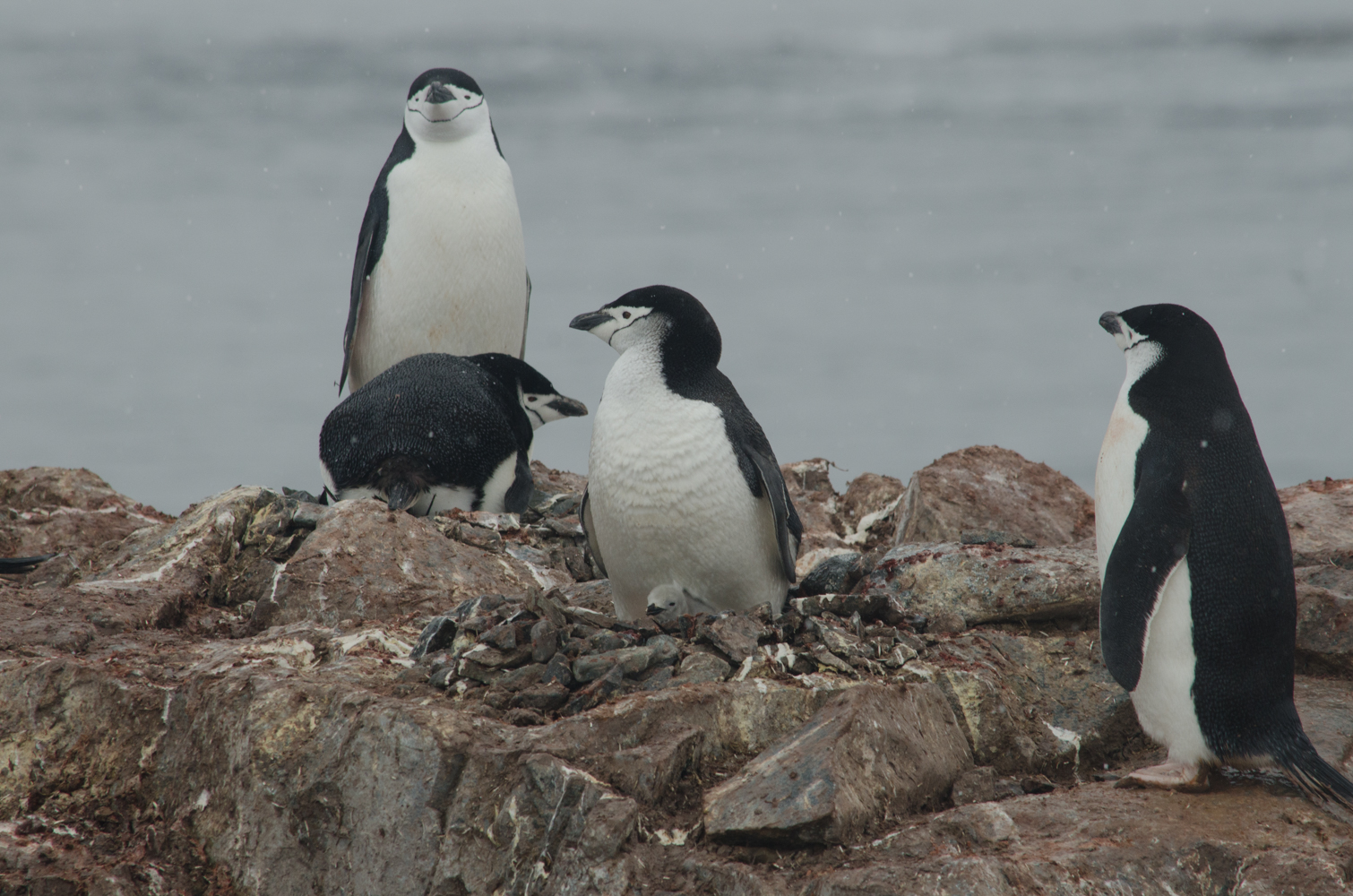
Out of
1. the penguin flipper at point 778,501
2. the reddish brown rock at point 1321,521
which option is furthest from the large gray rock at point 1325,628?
the penguin flipper at point 778,501

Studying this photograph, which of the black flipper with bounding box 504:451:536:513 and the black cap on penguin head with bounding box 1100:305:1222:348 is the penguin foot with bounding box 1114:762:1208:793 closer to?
the black cap on penguin head with bounding box 1100:305:1222:348

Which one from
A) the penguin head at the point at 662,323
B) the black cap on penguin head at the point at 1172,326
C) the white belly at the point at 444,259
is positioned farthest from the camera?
the white belly at the point at 444,259

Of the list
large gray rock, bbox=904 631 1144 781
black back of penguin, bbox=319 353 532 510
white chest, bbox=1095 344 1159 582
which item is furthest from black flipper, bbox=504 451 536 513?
white chest, bbox=1095 344 1159 582

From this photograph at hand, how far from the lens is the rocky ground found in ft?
9.30

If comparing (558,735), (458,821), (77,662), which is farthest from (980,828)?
(77,662)

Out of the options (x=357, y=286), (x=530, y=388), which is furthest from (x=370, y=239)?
Result: (x=530, y=388)

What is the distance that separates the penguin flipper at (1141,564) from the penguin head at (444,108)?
211 inches

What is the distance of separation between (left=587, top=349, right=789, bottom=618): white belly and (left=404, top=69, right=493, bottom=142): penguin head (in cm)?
403

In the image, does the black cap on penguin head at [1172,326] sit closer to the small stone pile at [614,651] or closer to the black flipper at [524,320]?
the small stone pile at [614,651]

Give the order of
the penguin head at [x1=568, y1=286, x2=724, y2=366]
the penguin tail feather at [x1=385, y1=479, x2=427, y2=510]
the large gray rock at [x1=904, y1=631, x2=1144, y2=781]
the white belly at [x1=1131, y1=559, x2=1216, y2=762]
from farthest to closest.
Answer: the penguin tail feather at [x1=385, y1=479, x2=427, y2=510] < the penguin head at [x1=568, y1=286, x2=724, y2=366] < the large gray rock at [x1=904, y1=631, x2=1144, y2=781] < the white belly at [x1=1131, y1=559, x2=1216, y2=762]

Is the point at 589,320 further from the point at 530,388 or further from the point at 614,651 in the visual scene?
the point at 530,388

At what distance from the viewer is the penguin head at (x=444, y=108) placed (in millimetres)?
7457

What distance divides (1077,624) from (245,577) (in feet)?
11.2

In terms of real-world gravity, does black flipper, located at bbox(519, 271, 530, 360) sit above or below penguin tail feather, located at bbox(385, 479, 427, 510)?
above
